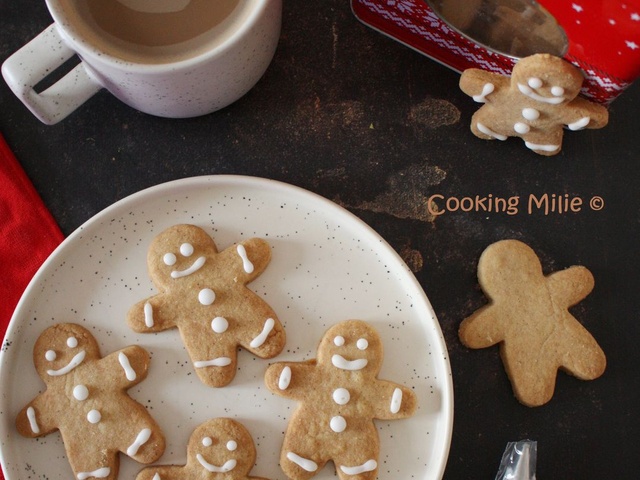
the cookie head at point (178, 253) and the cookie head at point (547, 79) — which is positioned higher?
the cookie head at point (547, 79)

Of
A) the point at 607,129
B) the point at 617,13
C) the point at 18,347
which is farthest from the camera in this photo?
the point at 607,129

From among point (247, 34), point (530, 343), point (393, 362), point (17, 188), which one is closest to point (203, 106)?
point (247, 34)

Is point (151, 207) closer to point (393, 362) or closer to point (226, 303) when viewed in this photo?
point (226, 303)

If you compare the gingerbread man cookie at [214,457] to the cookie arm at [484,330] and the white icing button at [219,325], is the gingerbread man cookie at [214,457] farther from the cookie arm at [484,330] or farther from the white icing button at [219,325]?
the cookie arm at [484,330]

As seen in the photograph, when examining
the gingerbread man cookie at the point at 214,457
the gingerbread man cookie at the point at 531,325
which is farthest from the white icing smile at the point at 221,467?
the gingerbread man cookie at the point at 531,325

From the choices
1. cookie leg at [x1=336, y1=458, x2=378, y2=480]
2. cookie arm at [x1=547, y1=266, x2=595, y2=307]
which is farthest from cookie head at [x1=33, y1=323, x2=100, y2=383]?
cookie arm at [x1=547, y1=266, x2=595, y2=307]

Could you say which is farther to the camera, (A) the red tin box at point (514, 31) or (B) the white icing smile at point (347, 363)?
(B) the white icing smile at point (347, 363)

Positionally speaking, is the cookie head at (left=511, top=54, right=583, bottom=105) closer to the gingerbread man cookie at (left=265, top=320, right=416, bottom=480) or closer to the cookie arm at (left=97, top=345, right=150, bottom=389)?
the gingerbread man cookie at (left=265, top=320, right=416, bottom=480)
